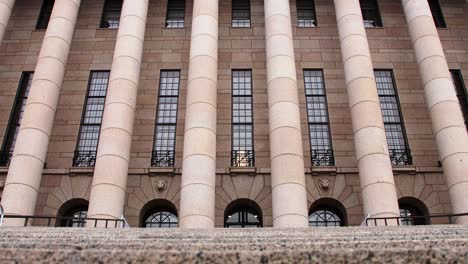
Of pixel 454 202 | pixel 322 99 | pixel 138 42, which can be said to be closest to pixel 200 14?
pixel 138 42

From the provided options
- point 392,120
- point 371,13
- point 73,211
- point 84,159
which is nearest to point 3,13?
point 84,159

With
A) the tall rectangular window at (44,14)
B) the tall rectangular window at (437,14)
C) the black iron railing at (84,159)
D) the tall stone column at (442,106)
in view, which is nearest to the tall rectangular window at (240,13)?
the tall stone column at (442,106)

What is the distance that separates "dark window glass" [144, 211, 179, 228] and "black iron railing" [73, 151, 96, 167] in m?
4.28

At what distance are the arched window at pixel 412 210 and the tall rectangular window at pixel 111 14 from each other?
20030mm

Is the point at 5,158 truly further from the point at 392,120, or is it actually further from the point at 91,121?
the point at 392,120

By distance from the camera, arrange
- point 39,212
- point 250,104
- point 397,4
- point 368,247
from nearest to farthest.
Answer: point 368,247 < point 39,212 < point 250,104 < point 397,4

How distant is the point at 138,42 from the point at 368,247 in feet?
82.2

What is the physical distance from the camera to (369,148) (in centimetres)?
2373

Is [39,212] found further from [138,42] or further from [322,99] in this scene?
[322,99]

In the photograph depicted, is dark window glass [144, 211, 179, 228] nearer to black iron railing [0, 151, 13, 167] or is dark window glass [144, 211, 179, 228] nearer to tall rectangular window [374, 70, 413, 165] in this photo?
black iron railing [0, 151, 13, 167]

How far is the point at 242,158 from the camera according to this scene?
29.0 m

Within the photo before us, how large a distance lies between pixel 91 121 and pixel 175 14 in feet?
30.2

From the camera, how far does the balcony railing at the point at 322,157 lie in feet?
94.2

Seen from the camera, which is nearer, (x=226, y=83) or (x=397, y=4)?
(x=226, y=83)
